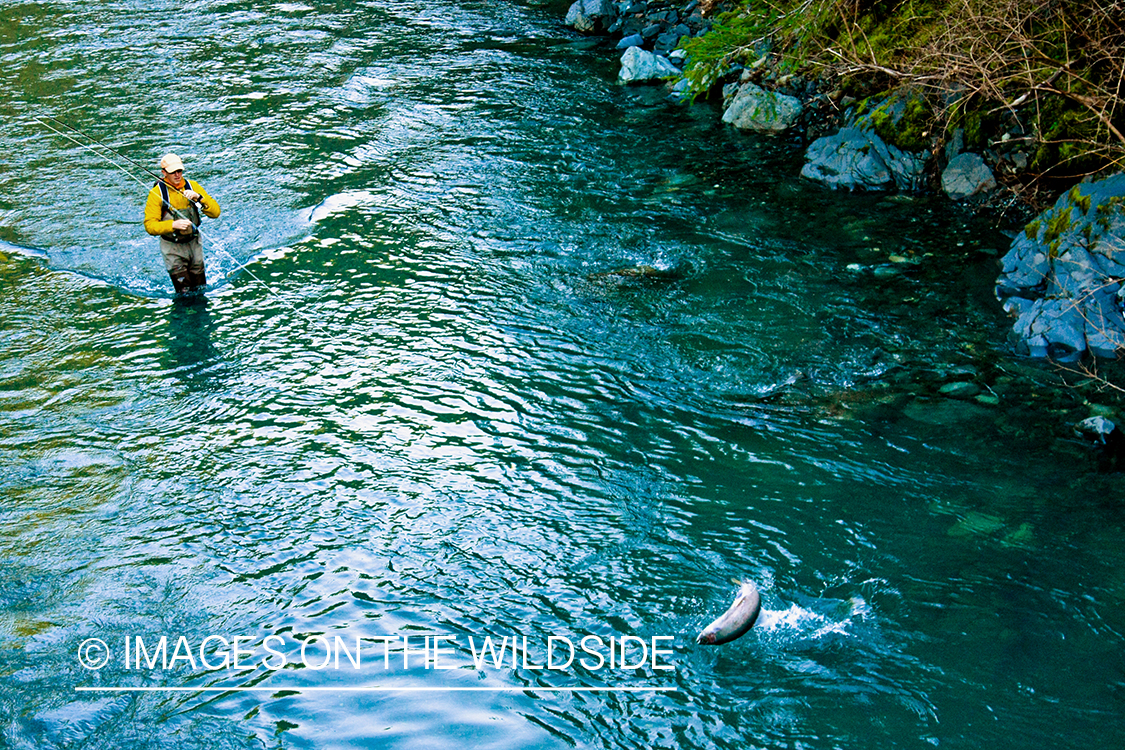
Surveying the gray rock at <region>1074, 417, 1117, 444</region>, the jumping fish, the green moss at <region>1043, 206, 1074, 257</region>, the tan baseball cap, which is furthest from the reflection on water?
the green moss at <region>1043, 206, 1074, 257</region>

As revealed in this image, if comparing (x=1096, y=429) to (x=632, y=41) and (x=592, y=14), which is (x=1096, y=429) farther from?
(x=592, y=14)

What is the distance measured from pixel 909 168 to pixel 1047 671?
7491 mm

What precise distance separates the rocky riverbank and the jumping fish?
3321mm

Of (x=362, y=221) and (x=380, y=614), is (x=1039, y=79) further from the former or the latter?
(x=380, y=614)

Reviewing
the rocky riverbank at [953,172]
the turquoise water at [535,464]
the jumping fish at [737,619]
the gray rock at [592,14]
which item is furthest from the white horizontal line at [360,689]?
the gray rock at [592,14]

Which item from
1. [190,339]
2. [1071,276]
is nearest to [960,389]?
[1071,276]

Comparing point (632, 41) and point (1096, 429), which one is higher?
point (632, 41)

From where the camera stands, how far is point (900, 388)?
311 inches

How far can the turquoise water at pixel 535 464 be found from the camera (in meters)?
5.48

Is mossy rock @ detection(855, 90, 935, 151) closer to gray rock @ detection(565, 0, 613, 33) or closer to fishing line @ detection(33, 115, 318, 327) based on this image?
fishing line @ detection(33, 115, 318, 327)

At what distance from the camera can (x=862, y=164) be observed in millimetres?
11602

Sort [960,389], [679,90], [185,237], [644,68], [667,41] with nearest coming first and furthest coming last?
[960,389] < [185,237] < [679,90] < [644,68] < [667,41]

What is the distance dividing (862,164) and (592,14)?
842 cm

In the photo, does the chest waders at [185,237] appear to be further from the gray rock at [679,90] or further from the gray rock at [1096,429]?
the gray rock at [1096,429]
